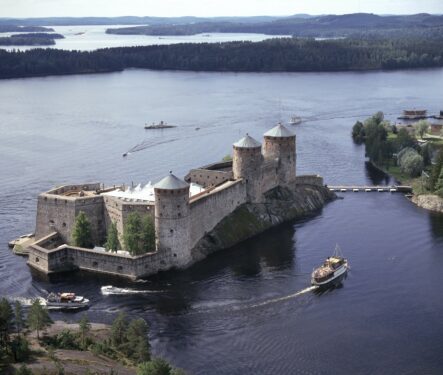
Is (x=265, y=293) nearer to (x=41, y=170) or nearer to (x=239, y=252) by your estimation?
(x=239, y=252)

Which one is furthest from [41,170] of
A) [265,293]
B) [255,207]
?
[265,293]

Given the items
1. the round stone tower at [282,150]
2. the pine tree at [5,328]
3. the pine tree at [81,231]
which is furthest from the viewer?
the round stone tower at [282,150]

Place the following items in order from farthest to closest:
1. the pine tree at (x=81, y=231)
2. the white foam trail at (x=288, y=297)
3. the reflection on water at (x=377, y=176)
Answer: the reflection on water at (x=377, y=176)
the pine tree at (x=81, y=231)
the white foam trail at (x=288, y=297)

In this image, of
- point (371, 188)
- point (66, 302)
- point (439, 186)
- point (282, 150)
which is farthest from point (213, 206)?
point (371, 188)

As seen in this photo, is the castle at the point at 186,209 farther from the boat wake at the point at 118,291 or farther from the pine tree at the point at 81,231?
the boat wake at the point at 118,291

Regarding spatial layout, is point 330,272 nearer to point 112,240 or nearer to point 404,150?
point 112,240

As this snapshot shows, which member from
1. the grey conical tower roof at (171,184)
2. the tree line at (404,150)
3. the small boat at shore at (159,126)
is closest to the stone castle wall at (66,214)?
the grey conical tower roof at (171,184)
